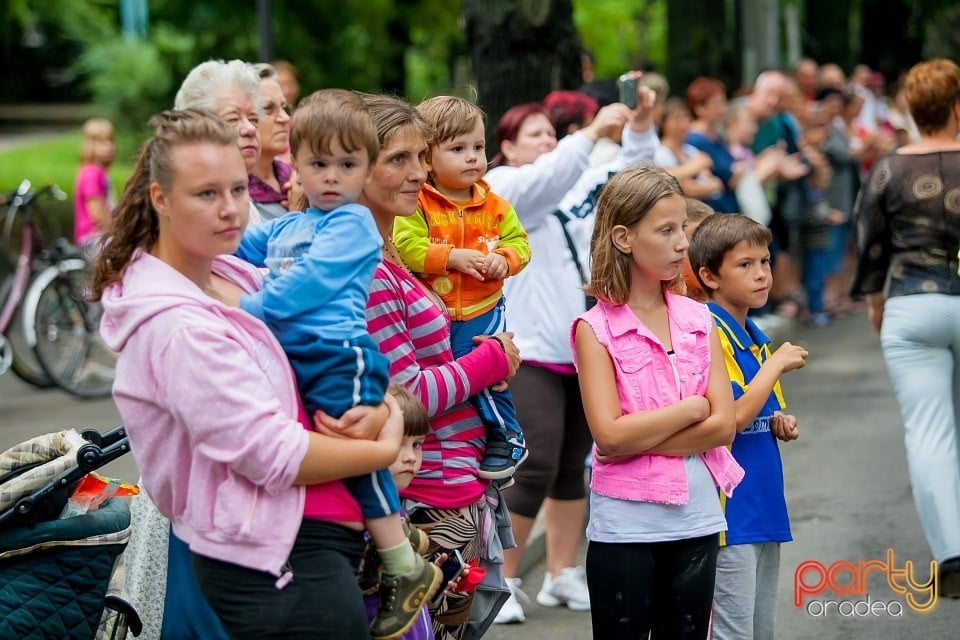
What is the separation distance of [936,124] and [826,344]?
7.01 m

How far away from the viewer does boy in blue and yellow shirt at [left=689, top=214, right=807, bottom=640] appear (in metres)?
4.12

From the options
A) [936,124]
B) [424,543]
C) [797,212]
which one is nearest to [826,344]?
[797,212]

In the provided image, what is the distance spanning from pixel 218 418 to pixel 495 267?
4.57 feet

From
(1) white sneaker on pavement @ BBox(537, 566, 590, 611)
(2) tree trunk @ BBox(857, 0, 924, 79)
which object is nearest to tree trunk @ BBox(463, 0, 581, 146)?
(1) white sneaker on pavement @ BBox(537, 566, 590, 611)

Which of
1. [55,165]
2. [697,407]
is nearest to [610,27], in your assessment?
[55,165]

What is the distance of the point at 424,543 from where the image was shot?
3457mm

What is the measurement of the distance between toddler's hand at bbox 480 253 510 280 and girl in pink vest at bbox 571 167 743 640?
0.27 metres

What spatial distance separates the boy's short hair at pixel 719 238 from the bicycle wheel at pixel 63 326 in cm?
650

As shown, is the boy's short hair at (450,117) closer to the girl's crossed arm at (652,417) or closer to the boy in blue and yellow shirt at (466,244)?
the boy in blue and yellow shirt at (466,244)

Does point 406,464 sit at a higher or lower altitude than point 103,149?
lower

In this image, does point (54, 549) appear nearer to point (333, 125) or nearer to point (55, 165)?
point (333, 125)

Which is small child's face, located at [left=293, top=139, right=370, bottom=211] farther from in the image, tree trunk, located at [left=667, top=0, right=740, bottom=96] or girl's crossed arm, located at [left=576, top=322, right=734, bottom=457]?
tree trunk, located at [left=667, top=0, right=740, bottom=96]

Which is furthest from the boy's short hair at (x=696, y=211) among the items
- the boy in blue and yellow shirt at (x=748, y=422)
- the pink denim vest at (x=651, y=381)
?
the pink denim vest at (x=651, y=381)

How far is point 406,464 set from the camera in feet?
11.2
